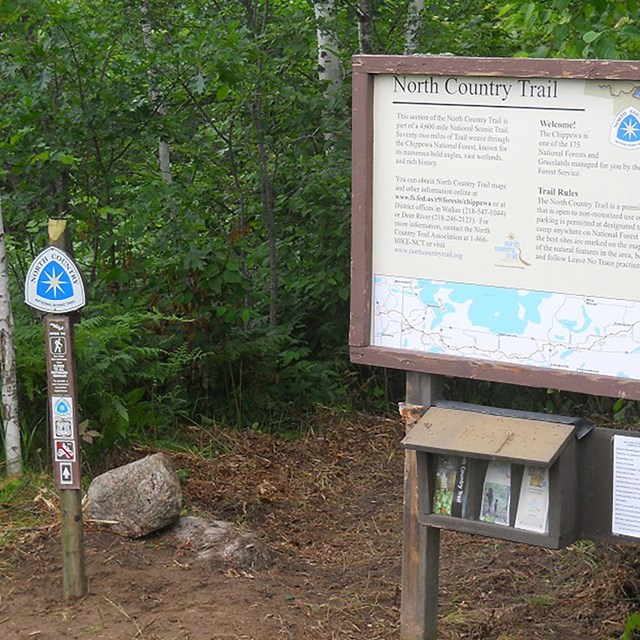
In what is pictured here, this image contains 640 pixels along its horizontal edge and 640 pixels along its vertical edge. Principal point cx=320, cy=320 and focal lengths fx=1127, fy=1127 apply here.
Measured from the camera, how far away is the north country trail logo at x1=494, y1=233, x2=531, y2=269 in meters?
3.91

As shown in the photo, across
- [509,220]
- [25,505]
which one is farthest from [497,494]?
[25,505]

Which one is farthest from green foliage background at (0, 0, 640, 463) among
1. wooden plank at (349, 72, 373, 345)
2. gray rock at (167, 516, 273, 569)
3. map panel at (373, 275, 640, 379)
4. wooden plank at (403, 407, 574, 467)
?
wooden plank at (403, 407, 574, 467)

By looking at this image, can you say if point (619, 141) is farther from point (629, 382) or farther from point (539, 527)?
point (539, 527)

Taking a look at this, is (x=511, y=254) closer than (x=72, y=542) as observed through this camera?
Yes

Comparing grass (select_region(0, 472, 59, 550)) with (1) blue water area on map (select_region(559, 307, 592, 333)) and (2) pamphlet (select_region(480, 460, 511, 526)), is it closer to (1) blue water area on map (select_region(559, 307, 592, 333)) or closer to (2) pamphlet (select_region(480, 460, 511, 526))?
(2) pamphlet (select_region(480, 460, 511, 526))

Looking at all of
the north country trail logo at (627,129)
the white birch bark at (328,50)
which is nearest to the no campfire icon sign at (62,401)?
the north country trail logo at (627,129)

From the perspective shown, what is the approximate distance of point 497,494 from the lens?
4.00 m

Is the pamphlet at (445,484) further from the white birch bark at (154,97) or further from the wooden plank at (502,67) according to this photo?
the white birch bark at (154,97)

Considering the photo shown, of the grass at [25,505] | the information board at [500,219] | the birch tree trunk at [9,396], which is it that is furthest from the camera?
the birch tree trunk at [9,396]

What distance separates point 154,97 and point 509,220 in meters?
4.50

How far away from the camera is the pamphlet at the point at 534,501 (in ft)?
12.8

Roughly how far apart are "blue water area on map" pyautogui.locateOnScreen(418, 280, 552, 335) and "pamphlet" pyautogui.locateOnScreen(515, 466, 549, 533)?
1.64 feet

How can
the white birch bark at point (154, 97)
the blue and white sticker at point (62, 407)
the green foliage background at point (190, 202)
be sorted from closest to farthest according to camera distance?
the blue and white sticker at point (62, 407) → the green foliage background at point (190, 202) → the white birch bark at point (154, 97)

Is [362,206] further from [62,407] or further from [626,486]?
[62,407]
